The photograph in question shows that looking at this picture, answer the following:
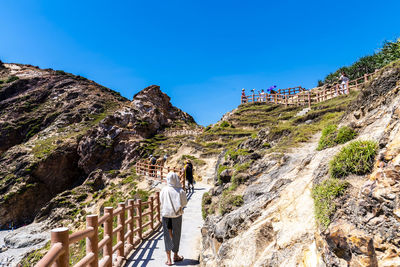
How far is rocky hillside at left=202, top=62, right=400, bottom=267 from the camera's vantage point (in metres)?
2.48

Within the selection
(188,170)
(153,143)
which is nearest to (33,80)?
(153,143)

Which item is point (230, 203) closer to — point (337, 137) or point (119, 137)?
point (337, 137)

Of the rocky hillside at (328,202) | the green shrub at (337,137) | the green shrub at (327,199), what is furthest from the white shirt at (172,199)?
the green shrub at (337,137)

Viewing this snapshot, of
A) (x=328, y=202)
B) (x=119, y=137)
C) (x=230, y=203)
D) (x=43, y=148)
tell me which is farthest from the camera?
(x=43, y=148)

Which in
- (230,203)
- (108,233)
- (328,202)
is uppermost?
(328,202)

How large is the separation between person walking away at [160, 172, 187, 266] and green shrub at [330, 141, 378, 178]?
3.30 m

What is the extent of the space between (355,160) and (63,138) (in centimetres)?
4405

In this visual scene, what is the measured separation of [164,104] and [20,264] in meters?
37.9

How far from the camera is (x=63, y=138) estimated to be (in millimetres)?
40250

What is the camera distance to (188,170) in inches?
628

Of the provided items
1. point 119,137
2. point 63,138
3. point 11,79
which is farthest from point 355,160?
point 11,79

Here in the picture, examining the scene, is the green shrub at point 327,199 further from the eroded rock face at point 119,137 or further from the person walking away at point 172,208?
the eroded rock face at point 119,137

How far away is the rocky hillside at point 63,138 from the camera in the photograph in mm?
31781

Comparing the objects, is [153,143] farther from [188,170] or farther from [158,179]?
[188,170]
